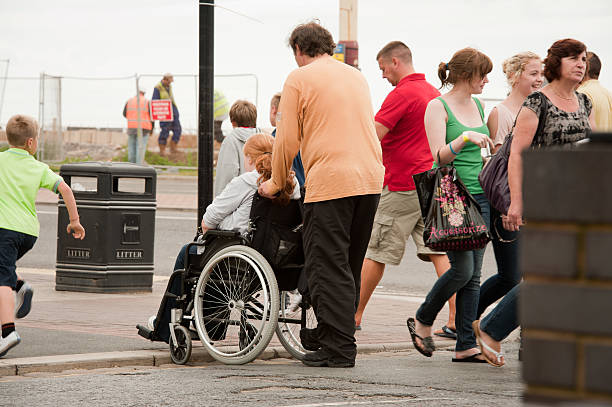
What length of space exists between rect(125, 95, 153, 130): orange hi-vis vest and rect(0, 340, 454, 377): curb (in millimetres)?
18787

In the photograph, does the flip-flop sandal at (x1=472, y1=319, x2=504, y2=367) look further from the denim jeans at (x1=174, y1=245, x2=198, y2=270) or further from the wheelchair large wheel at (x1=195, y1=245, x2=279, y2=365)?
the denim jeans at (x1=174, y1=245, x2=198, y2=270)

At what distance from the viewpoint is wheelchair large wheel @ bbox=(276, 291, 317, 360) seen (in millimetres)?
5996

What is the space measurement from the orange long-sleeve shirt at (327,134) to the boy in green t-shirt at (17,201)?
1.41 m

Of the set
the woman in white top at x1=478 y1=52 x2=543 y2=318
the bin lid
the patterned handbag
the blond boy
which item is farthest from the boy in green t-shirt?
the bin lid

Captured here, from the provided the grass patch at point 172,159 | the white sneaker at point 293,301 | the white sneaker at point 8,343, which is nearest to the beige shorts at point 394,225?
the white sneaker at point 293,301

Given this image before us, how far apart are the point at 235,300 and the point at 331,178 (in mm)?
911

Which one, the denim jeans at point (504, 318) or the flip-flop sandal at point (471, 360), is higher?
the denim jeans at point (504, 318)

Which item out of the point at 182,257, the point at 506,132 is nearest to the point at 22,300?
the point at 182,257

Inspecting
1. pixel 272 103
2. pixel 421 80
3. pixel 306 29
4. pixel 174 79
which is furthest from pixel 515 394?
pixel 174 79

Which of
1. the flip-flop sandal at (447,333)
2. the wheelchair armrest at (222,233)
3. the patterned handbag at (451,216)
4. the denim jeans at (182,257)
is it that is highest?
the patterned handbag at (451,216)

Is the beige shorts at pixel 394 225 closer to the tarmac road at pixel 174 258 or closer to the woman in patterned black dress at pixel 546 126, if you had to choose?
the woman in patterned black dress at pixel 546 126

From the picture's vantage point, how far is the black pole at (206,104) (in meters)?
8.22

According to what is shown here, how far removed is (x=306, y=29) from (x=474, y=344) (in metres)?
2.10

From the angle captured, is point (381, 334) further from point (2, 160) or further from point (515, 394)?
point (2, 160)
